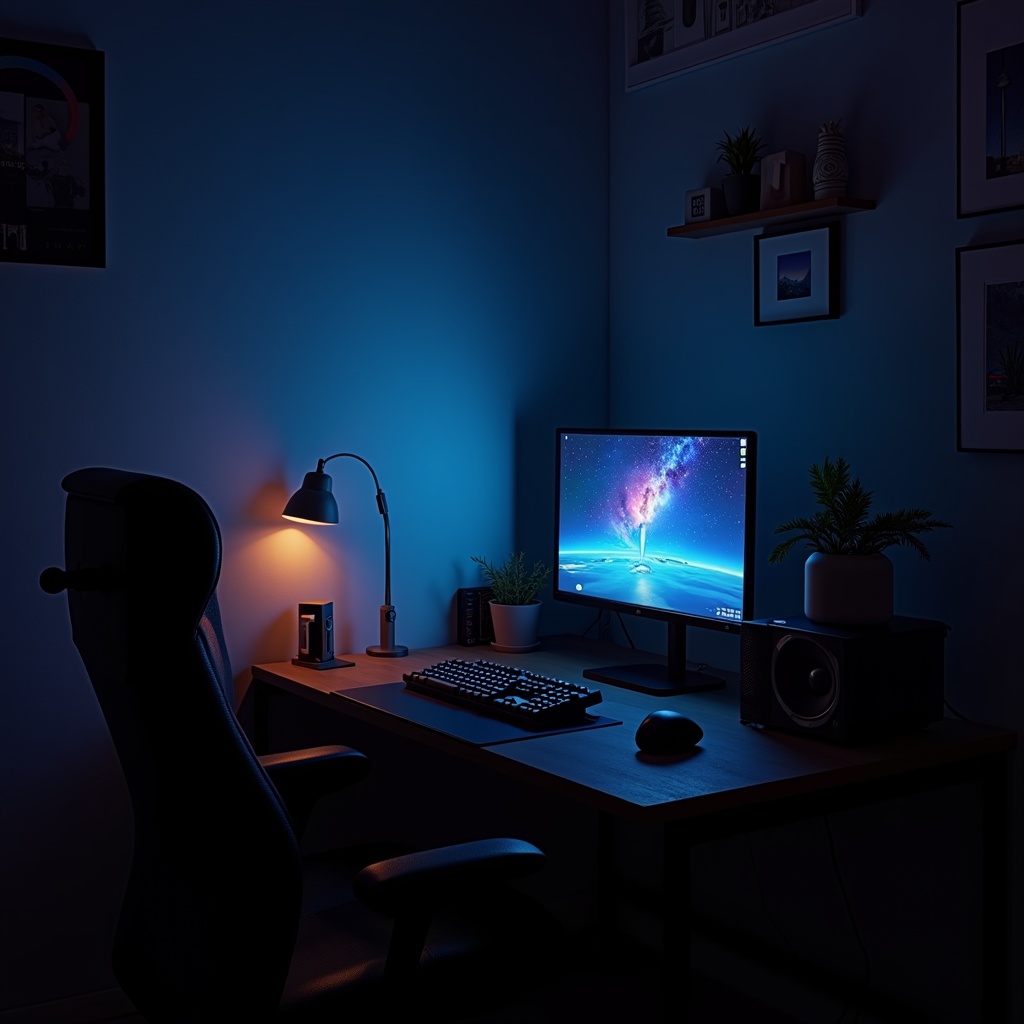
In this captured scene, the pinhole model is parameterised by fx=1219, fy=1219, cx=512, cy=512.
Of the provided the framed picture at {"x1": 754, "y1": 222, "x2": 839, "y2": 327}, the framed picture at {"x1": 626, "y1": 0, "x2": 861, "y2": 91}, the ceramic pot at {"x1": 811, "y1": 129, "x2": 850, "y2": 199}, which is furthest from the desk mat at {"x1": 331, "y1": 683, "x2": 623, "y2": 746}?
the framed picture at {"x1": 626, "y1": 0, "x2": 861, "y2": 91}

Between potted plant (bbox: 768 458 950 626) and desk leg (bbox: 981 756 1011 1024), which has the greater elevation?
potted plant (bbox: 768 458 950 626)

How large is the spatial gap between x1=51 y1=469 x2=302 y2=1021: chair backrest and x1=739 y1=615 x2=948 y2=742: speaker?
0.93 meters

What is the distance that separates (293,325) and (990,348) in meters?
1.51

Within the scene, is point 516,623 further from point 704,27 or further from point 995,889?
point 704,27

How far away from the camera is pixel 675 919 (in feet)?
5.76

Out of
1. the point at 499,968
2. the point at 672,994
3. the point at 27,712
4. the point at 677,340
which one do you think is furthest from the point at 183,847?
the point at 677,340

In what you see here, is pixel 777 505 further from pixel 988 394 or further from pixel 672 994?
pixel 672 994

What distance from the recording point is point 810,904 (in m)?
2.71

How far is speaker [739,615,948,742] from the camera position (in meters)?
2.04

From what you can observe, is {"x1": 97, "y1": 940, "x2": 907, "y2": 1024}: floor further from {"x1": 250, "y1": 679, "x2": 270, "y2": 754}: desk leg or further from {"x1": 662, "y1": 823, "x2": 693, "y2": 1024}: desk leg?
{"x1": 662, "y1": 823, "x2": 693, "y2": 1024}: desk leg

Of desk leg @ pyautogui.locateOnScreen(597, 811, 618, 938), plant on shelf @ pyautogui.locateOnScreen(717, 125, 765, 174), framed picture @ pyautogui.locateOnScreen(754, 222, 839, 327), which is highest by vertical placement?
plant on shelf @ pyautogui.locateOnScreen(717, 125, 765, 174)

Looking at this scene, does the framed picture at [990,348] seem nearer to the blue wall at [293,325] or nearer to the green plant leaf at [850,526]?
the green plant leaf at [850,526]

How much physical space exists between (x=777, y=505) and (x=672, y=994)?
129 cm

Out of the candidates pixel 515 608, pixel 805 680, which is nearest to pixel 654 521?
pixel 515 608
